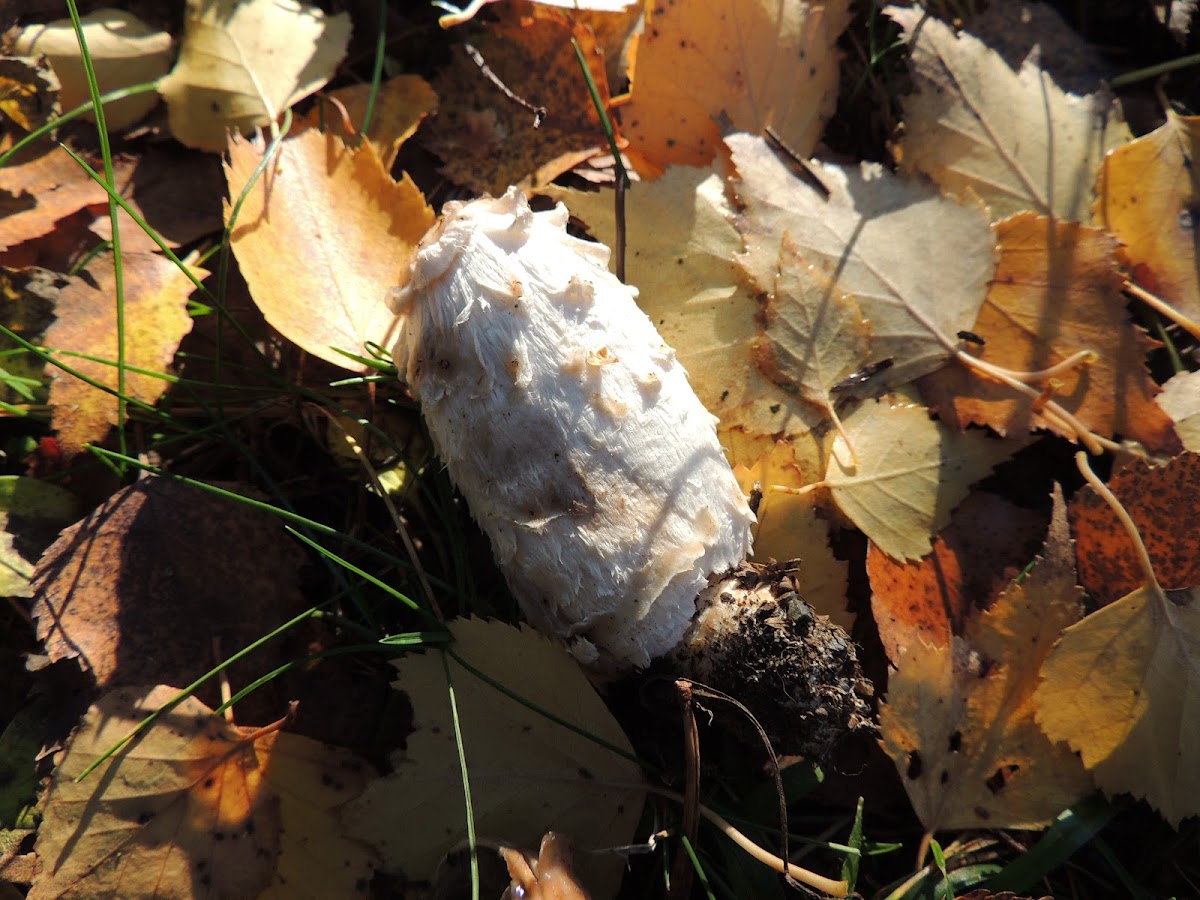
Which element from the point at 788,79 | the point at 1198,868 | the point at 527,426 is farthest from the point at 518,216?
the point at 1198,868

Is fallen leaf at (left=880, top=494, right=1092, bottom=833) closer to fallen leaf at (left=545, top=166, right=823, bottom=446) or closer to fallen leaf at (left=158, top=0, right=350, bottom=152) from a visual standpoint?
fallen leaf at (left=545, top=166, right=823, bottom=446)

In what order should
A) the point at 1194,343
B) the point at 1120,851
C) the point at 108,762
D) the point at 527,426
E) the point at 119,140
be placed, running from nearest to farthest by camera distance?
the point at 527,426 → the point at 108,762 → the point at 1120,851 → the point at 1194,343 → the point at 119,140

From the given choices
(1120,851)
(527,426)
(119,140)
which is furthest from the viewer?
(119,140)

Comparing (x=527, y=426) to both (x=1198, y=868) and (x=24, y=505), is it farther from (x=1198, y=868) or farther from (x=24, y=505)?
(x=1198, y=868)

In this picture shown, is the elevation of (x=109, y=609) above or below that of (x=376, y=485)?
below

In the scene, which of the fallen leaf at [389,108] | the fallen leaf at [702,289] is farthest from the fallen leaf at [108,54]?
the fallen leaf at [702,289]

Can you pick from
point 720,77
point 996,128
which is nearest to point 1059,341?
point 996,128
